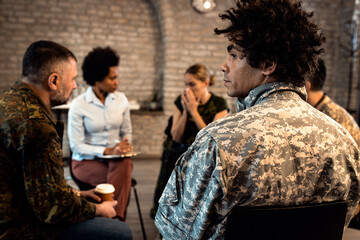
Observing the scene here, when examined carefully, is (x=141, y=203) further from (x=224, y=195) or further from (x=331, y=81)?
(x=331, y=81)

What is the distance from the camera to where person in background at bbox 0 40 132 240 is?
1.17m

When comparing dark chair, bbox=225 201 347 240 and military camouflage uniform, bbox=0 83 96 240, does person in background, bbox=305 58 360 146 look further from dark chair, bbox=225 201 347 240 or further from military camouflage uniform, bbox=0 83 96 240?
military camouflage uniform, bbox=0 83 96 240

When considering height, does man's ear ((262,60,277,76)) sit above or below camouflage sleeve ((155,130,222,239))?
above

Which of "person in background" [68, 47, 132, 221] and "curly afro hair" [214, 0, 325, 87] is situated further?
"person in background" [68, 47, 132, 221]

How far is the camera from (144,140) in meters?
5.52

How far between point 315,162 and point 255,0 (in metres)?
0.52

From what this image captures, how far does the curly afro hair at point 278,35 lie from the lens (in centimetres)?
90

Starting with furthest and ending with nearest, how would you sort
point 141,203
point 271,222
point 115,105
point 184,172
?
point 141,203 → point 115,105 → point 184,172 → point 271,222

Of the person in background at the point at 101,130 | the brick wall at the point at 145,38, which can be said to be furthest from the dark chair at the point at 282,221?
the brick wall at the point at 145,38

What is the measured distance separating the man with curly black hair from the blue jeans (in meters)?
0.63

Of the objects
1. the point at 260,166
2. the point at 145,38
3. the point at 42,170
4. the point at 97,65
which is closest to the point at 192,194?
the point at 260,166

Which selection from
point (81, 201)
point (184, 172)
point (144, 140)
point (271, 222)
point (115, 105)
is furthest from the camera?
point (144, 140)

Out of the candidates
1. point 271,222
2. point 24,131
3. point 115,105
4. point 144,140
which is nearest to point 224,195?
point 271,222

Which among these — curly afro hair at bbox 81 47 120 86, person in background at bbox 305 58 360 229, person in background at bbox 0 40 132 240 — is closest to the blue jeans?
person in background at bbox 0 40 132 240
